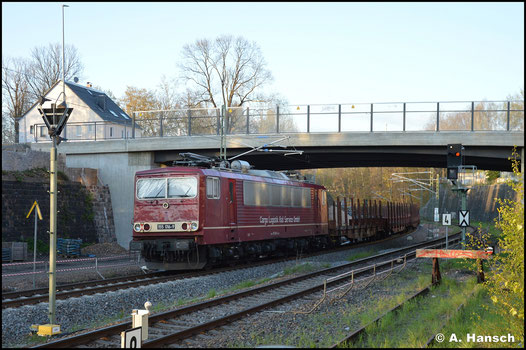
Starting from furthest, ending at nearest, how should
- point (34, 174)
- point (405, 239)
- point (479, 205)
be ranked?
point (479, 205), point (405, 239), point (34, 174)

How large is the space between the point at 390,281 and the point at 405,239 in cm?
3031

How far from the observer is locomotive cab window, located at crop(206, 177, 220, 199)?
1911cm

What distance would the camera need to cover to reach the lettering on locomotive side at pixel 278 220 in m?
22.7

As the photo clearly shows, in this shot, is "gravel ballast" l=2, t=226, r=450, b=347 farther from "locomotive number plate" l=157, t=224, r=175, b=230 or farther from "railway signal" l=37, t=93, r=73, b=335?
"locomotive number plate" l=157, t=224, r=175, b=230

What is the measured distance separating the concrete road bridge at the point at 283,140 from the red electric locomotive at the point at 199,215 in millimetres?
7203

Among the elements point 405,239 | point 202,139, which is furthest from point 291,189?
point 405,239

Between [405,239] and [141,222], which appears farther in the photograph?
[405,239]

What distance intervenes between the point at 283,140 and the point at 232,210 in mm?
10556

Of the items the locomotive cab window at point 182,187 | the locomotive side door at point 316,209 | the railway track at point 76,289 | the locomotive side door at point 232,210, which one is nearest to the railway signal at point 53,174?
the railway track at point 76,289

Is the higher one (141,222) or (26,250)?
(141,222)

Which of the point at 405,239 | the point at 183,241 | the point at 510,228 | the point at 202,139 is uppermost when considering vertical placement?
the point at 202,139

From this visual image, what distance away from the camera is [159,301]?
46.7ft

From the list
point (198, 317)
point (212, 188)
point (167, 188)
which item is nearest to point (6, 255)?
point (167, 188)

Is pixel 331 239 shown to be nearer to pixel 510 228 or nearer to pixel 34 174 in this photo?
pixel 34 174
